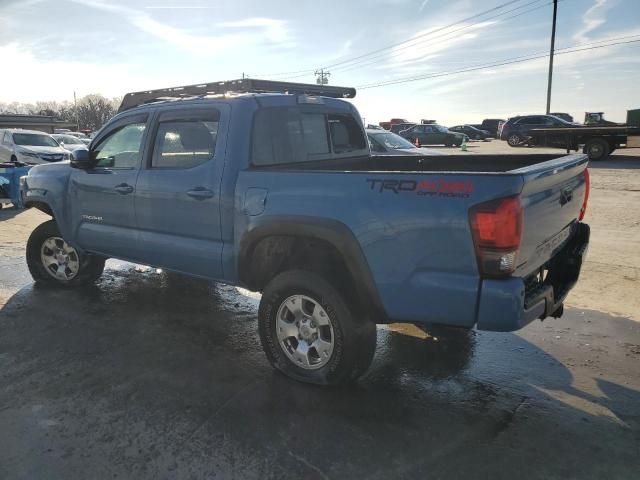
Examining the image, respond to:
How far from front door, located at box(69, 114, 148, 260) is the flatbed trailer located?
1845cm

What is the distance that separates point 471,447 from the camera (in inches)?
111

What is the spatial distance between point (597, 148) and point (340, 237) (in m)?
19.9

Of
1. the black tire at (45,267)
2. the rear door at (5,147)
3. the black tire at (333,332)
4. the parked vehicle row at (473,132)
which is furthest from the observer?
the parked vehicle row at (473,132)

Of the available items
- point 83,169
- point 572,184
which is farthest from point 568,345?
point 83,169

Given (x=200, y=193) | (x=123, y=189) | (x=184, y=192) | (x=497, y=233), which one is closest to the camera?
(x=497, y=233)

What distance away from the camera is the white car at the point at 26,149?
15.6m

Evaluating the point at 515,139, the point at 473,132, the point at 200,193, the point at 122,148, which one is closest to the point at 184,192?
the point at 200,193

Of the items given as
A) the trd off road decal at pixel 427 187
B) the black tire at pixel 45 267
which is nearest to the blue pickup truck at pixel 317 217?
the trd off road decal at pixel 427 187

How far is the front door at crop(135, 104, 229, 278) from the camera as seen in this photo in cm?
389

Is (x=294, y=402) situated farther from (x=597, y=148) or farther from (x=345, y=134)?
(x=597, y=148)

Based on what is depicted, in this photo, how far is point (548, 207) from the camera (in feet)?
10.0

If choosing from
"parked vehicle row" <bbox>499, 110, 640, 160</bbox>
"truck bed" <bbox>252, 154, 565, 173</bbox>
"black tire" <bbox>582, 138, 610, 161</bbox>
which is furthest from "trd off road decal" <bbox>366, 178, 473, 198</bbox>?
"black tire" <bbox>582, 138, 610, 161</bbox>

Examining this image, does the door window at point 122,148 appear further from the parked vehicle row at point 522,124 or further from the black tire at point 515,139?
the black tire at point 515,139

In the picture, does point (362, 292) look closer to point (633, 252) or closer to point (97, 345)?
point (97, 345)
